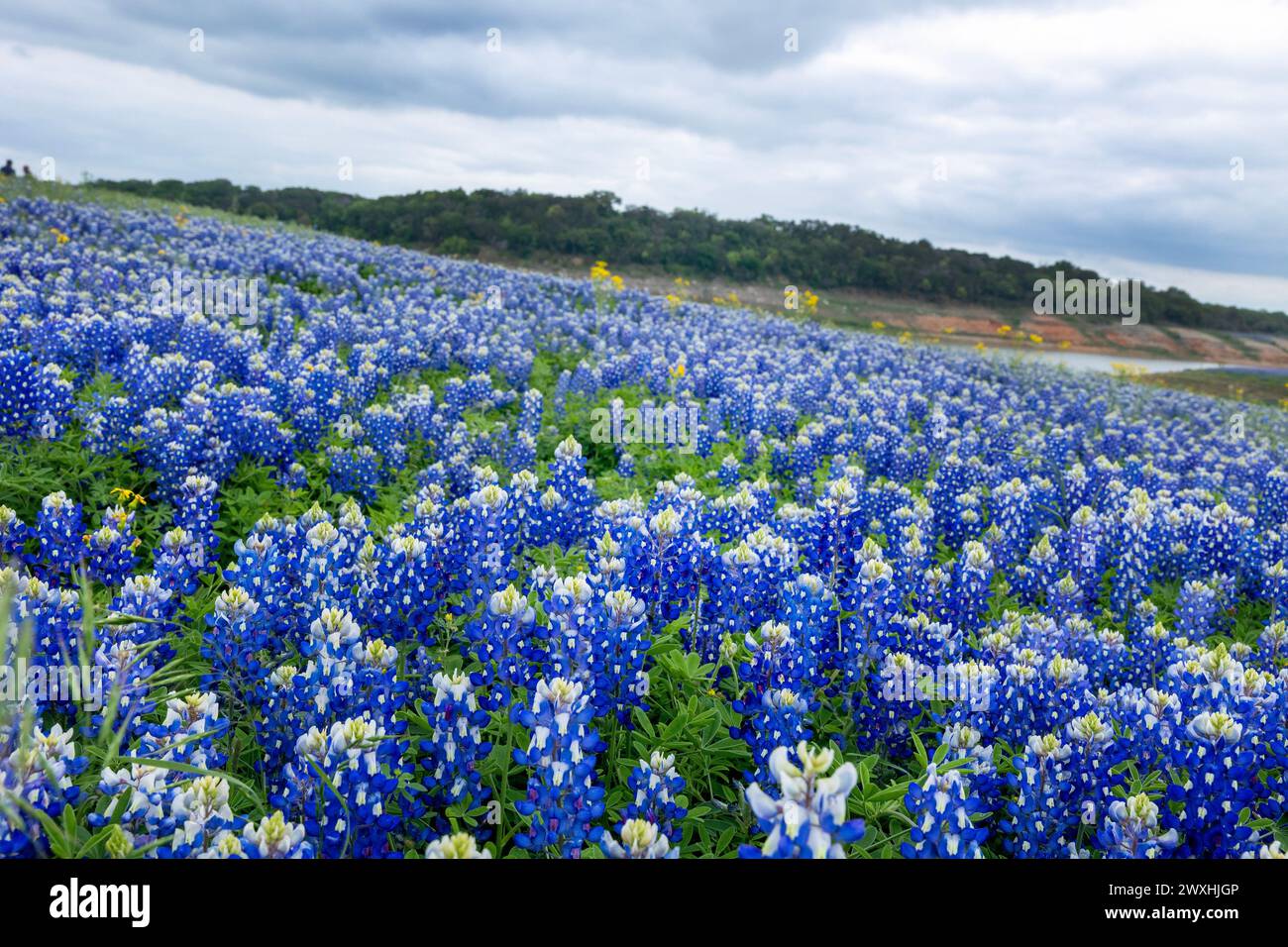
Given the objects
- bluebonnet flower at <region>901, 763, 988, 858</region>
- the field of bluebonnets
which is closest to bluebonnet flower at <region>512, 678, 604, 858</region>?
the field of bluebonnets

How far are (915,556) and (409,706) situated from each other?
3.01 metres

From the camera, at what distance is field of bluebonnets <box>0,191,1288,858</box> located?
2438 mm

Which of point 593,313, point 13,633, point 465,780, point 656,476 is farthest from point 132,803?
point 593,313

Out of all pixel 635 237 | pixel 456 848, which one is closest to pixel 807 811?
pixel 456 848

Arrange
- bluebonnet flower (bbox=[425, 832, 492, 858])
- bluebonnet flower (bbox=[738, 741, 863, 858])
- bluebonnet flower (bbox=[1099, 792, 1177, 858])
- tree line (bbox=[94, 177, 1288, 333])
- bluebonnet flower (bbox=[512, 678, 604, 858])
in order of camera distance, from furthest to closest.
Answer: tree line (bbox=[94, 177, 1288, 333])
bluebonnet flower (bbox=[1099, 792, 1177, 858])
bluebonnet flower (bbox=[512, 678, 604, 858])
bluebonnet flower (bbox=[425, 832, 492, 858])
bluebonnet flower (bbox=[738, 741, 863, 858])

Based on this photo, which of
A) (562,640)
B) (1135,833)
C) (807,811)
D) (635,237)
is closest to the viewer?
(807,811)

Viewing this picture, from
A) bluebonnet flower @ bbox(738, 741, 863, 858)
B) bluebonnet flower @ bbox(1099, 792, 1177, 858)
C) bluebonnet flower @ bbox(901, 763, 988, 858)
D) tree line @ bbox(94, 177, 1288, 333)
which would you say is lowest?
bluebonnet flower @ bbox(1099, 792, 1177, 858)

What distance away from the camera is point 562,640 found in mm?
2934

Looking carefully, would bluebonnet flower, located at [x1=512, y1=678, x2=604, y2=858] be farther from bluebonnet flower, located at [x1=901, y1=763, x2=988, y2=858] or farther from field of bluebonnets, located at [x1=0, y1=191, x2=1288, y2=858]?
bluebonnet flower, located at [x1=901, y1=763, x2=988, y2=858]

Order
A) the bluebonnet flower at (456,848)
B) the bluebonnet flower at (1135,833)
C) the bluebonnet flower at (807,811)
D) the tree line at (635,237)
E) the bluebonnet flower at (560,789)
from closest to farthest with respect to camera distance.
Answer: the bluebonnet flower at (807,811) → the bluebonnet flower at (456,848) → the bluebonnet flower at (560,789) → the bluebonnet flower at (1135,833) → the tree line at (635,237)

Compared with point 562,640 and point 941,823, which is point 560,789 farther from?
point 941,823

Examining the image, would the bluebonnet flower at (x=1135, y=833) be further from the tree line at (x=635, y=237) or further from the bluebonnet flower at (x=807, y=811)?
the tree line at (x=635, y=237)

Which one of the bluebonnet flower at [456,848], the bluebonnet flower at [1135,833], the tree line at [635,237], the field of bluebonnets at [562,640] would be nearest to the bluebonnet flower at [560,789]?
the field of bluebonnets at [562,640]

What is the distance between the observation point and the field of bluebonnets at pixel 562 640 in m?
2.44
